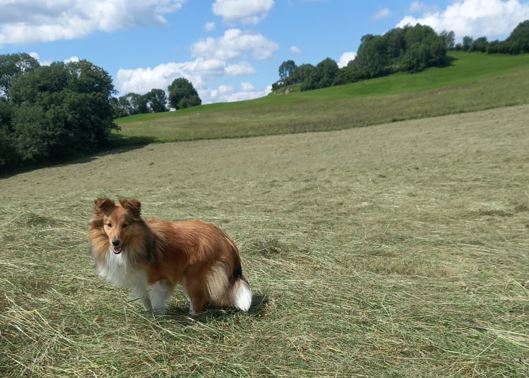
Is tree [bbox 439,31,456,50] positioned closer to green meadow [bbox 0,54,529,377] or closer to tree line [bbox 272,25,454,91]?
tree line [bbox 272,25,454,91]

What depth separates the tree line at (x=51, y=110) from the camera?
2483cm

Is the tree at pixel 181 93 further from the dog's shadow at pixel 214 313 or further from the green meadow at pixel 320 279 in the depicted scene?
the dog's shadow at pixel 214 313

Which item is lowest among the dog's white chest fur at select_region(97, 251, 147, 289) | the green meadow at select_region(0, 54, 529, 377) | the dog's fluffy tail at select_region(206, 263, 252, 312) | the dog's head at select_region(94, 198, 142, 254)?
the green meadow at select_region(0, 54, 529, 377)

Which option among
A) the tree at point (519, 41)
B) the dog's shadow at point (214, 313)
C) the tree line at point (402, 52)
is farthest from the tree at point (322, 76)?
the dog's shadow at point (214, 313)

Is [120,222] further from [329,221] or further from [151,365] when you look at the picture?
[329,221]

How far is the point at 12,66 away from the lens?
3119cm

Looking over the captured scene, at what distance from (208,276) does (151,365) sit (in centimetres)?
108

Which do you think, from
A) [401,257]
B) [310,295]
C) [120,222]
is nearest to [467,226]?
[401,257]

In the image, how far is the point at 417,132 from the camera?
70.6 feet

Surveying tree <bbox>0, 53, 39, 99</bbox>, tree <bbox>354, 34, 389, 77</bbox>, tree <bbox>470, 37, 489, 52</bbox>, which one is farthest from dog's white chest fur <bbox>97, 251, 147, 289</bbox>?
tree <bbox>470, 37, 489, 52</bbox>

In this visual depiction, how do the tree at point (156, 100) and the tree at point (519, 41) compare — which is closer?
the tree at point (519, 41)

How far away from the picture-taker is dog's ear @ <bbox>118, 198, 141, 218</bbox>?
4082 millimetres

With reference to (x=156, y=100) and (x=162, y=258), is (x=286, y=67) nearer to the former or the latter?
(x=156, y=100)

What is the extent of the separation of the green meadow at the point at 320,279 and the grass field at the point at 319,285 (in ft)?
0.06
